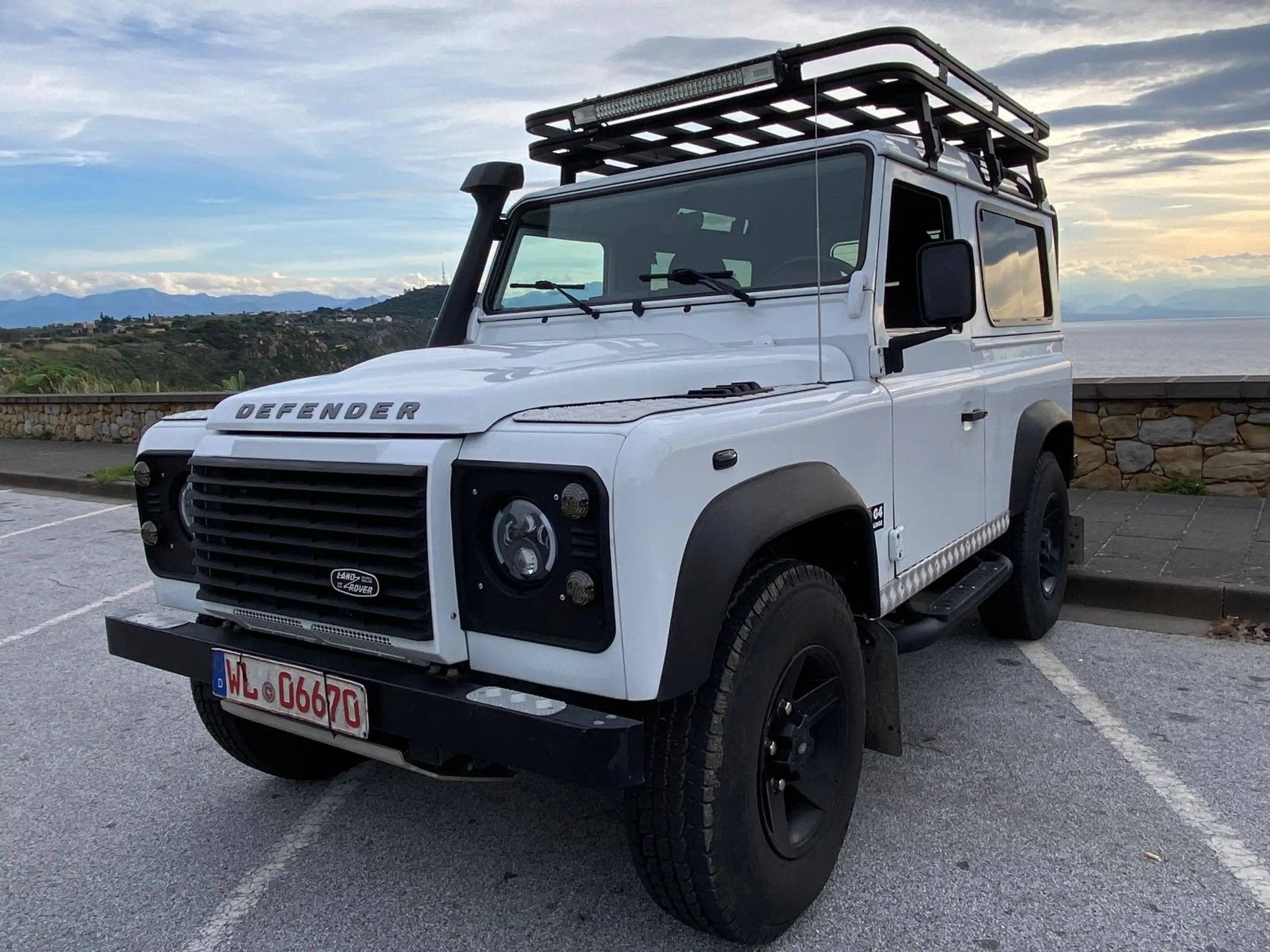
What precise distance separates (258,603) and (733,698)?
1213 mm

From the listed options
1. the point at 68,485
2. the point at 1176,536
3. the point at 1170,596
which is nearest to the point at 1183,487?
the point at 1176,536

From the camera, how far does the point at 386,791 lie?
3273 millimetres

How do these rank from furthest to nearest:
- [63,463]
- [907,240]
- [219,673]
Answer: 1. [63,463]
2. [907,240]
3. [219,673]

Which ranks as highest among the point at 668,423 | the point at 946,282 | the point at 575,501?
the point at 946,282

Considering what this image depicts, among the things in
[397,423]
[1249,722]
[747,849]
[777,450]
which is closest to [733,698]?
[747,849]

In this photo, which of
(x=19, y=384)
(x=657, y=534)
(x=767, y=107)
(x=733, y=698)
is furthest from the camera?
(x=19, y=384)

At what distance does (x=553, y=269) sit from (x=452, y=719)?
2.24 meters

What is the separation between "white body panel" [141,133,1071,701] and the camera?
6.45ft

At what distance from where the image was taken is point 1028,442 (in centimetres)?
421

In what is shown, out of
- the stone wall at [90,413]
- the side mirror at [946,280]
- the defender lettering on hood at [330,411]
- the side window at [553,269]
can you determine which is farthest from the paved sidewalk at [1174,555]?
the stone wall at [90,413]

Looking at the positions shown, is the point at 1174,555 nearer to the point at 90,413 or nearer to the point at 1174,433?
the point at 1174,433

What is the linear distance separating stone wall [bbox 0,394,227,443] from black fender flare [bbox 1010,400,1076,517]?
10.5m

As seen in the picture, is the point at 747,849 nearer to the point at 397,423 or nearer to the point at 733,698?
the point at 733,698

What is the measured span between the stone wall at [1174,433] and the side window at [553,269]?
529 centimetres
